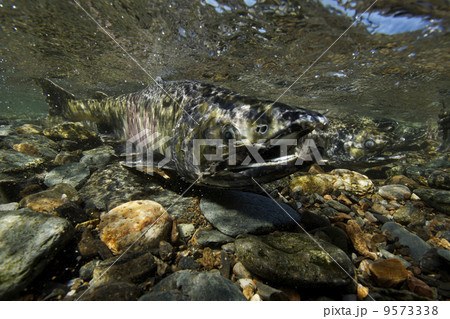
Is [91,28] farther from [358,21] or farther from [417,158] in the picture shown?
[417,158]

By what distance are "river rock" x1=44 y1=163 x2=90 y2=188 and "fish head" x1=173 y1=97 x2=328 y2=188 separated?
2688 millimetres

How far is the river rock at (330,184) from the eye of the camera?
13.6 ft

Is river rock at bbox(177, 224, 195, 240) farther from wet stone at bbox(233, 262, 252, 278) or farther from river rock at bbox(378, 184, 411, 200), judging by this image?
river rock at bbox(378, 184, 411, 200)

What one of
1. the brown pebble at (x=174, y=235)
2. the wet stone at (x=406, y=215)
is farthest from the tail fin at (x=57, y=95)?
the wet stone at (x=406, y=215)

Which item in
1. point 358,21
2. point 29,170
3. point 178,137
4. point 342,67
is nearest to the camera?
point 178,137

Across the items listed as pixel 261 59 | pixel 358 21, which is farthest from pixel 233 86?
pixel 358 21

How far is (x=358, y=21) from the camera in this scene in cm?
549

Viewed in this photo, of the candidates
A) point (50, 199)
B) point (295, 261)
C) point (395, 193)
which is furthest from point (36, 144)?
point (395, 193)

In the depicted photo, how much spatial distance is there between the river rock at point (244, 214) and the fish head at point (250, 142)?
1.94ft

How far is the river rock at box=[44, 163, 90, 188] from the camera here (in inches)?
143

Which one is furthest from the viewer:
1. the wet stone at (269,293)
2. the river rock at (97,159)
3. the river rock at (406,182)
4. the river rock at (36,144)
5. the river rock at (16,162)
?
the river rock at (36,144)

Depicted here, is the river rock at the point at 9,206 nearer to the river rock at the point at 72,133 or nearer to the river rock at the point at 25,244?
the river rock at the point at 25,244

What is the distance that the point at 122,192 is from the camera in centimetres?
334
